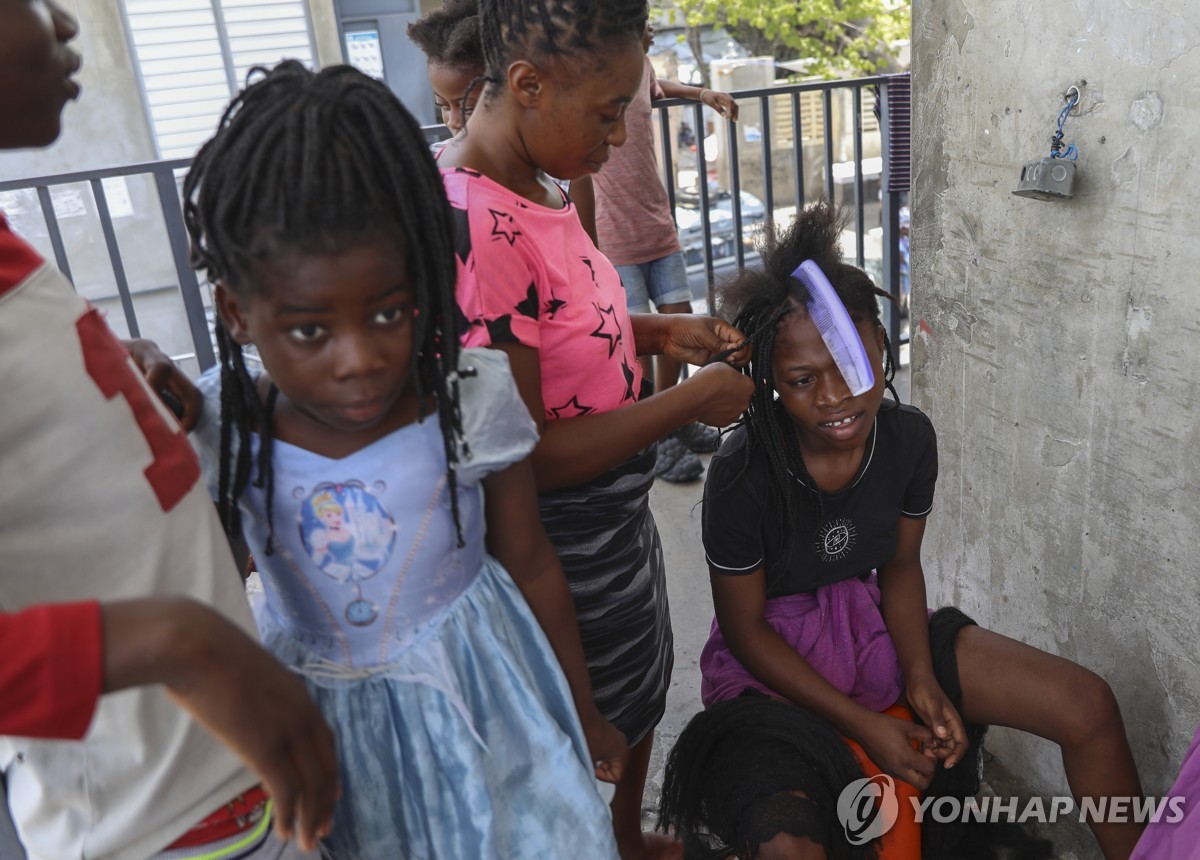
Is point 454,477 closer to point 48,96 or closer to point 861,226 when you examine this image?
point 48,96

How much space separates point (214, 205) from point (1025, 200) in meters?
1.58

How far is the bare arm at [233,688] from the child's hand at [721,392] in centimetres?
86

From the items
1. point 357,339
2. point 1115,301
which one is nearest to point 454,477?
point 357,339

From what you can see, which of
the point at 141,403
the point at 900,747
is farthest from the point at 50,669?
the point at 900,747

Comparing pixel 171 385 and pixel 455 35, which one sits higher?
pixel 455 35

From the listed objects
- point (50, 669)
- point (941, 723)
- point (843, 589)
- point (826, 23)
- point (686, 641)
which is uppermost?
point (826, 23)

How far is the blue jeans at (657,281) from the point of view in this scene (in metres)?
4.23

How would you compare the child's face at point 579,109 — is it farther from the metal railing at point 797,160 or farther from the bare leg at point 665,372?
the metal railing at point 797,160

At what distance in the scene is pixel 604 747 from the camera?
145 cm

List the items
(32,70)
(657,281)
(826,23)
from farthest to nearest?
(826,23), (657,281), (32,70)

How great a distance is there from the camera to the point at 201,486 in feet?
3.63

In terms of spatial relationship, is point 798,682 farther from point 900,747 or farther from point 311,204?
point 311,204

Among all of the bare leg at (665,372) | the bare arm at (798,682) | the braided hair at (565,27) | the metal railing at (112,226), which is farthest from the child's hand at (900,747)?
the metal railing at (112,226)

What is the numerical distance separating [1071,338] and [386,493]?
4.71 feet
